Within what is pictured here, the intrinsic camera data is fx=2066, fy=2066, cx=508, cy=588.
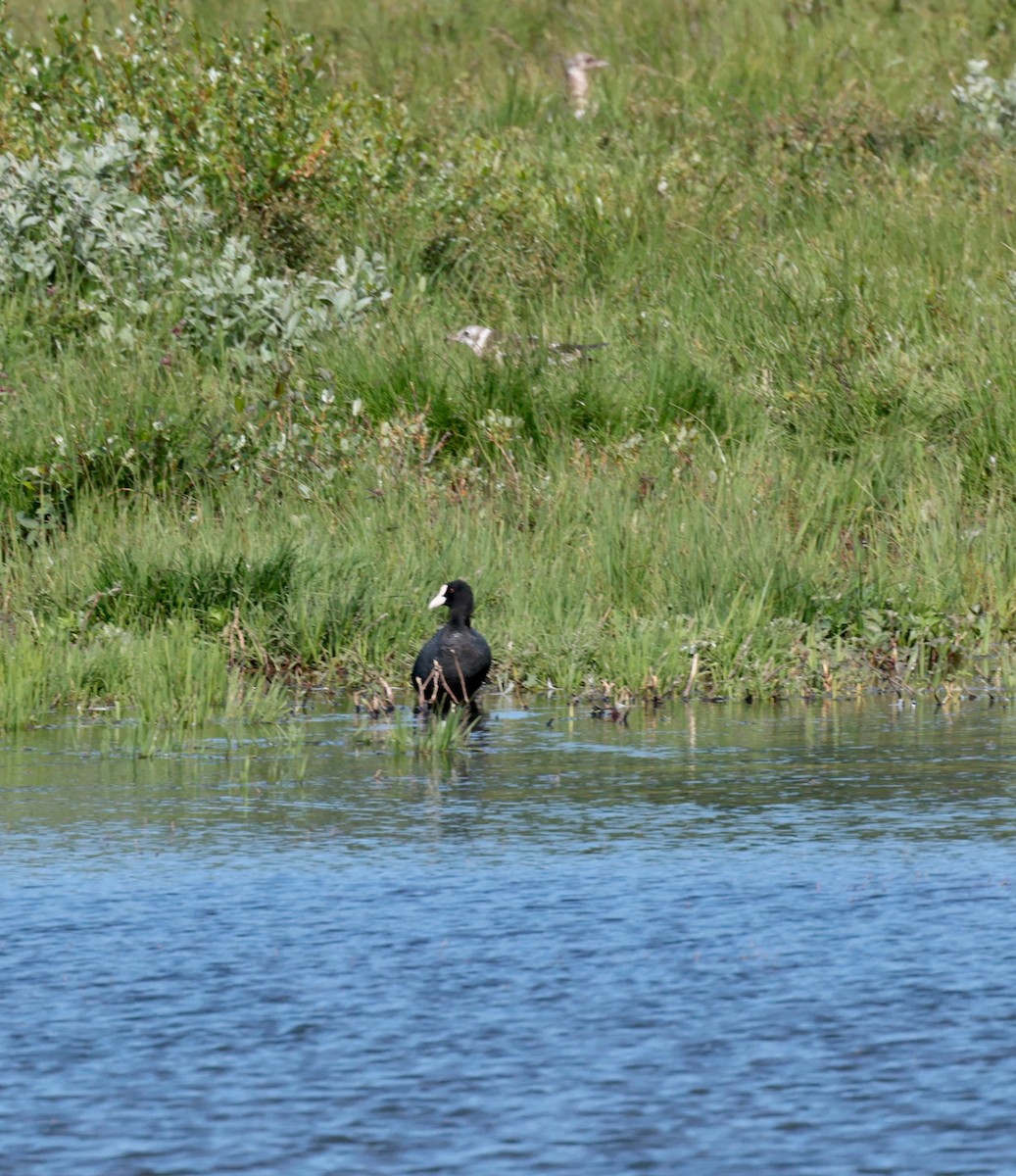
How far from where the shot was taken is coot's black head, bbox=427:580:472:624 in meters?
9.66

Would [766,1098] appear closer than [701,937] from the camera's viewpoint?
Yes

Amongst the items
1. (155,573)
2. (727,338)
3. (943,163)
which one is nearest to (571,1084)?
(155,573)

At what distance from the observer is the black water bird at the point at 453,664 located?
9.16 metres

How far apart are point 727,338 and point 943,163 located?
4.90 m

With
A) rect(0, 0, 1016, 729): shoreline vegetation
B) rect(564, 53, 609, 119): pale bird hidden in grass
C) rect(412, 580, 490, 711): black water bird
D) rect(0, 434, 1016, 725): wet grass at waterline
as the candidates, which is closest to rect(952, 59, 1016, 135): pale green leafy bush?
rect(0, 0, 1016, 729): shoreline vegetation

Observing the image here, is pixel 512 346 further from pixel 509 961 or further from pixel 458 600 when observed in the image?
pixel 509 961

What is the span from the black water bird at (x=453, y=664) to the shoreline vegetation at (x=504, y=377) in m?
0.32

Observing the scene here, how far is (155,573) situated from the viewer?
1037 cm

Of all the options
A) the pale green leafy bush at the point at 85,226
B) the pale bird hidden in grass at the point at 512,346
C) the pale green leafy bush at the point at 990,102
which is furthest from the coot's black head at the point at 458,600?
the pale green leafy bush at the point at 990,102

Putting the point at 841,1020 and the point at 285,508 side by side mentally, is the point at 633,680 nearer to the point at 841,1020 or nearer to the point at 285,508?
the point at 285,508

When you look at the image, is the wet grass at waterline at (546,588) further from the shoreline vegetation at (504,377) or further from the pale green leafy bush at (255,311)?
the pale green leafy bush at (255,311)

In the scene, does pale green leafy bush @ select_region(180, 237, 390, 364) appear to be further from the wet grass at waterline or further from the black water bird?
the black water bird

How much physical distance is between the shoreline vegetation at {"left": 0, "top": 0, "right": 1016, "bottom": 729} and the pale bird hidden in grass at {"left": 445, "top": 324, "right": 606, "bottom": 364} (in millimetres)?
117

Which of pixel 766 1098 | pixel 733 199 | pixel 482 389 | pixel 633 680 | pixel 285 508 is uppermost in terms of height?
pixel 733 199
